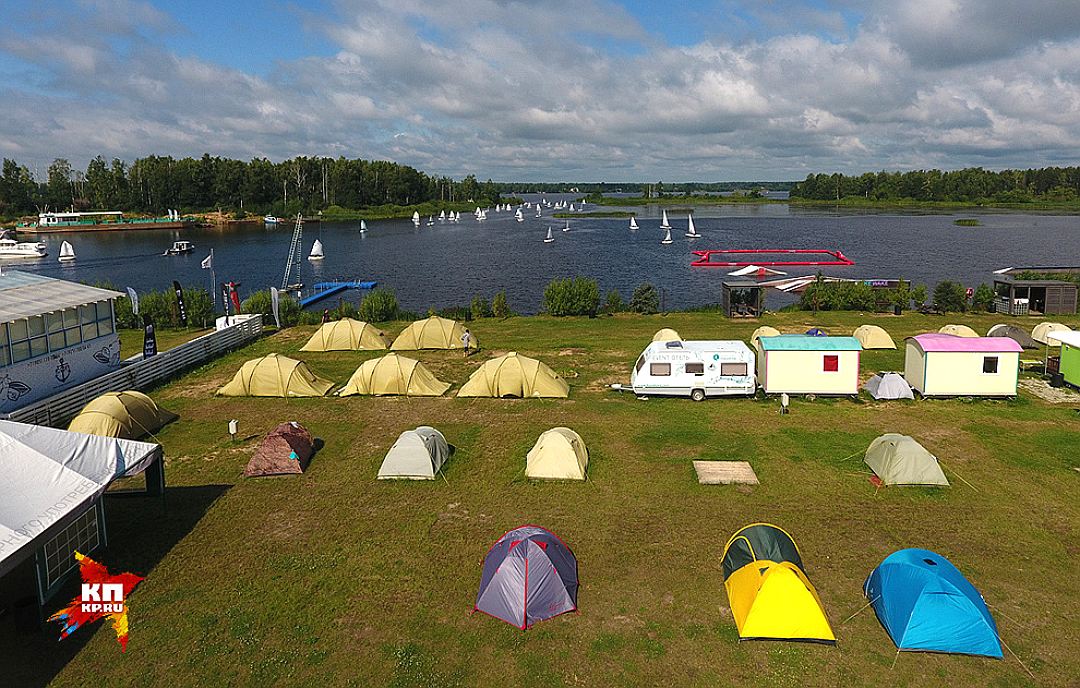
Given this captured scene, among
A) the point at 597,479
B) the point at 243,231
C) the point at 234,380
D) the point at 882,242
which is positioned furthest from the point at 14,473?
the point at 243,231

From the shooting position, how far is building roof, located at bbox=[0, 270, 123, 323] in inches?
953

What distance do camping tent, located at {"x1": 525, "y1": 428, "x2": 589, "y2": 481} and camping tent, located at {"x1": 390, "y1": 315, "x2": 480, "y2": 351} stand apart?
16535 mm

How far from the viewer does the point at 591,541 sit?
16.0m

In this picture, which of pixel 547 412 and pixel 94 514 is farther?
pixel 547 412

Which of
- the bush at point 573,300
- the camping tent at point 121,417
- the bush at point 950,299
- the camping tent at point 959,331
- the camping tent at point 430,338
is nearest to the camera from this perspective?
the camping tent at point 121,417

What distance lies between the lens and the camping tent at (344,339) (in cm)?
3619

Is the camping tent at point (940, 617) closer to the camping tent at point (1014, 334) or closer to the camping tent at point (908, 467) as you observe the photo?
the camping tent at point (908, 467)

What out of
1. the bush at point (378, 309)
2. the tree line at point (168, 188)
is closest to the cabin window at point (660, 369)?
the bush at point (378, 309)

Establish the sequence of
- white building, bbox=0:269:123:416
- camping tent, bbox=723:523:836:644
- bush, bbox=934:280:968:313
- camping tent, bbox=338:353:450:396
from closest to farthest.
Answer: camping tent, bbox=723:523:836:644
white building, bbox=0:269:123:416
camping tent, bbox=338:353:450:396
bush, bbox=934:280:968:313

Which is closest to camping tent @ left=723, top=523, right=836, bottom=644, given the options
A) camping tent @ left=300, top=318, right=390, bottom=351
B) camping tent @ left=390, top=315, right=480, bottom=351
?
camping tent @ left=390, top=315, right=480, bottom=351

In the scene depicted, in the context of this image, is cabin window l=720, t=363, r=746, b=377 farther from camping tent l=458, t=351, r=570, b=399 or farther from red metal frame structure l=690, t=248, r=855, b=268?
red metal frame structure l=690, t=248, r=855, b=268

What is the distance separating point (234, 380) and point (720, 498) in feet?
67.0

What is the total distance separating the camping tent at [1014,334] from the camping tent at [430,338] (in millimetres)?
25378

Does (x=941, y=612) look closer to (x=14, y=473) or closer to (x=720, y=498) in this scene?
(x=720, y=498)
